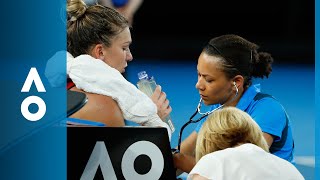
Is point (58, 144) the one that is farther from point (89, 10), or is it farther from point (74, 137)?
point (89, 10)

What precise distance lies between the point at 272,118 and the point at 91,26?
30.5 inches

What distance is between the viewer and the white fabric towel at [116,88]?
2.60 meters

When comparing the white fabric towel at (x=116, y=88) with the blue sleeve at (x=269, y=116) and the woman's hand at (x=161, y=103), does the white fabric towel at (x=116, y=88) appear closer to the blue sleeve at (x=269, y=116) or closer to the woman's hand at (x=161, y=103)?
the woman's hand at (x=161, y=103)

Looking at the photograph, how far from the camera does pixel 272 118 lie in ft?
10.1

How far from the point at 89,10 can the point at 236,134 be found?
0.78 metres

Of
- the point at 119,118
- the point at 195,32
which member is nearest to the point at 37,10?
the point at 119,118

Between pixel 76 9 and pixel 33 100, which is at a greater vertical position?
pixel 76 9

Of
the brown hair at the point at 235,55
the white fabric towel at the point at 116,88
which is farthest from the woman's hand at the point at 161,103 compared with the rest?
the brown hair at the point at 235,55

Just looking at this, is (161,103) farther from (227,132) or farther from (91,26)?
(227,132)

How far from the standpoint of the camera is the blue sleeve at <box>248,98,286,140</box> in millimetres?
3053

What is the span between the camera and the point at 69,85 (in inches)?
106

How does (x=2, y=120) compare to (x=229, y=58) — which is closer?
(x=2, y=120)

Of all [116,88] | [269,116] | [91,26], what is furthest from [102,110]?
[269,116]

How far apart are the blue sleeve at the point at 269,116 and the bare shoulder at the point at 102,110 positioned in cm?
67
